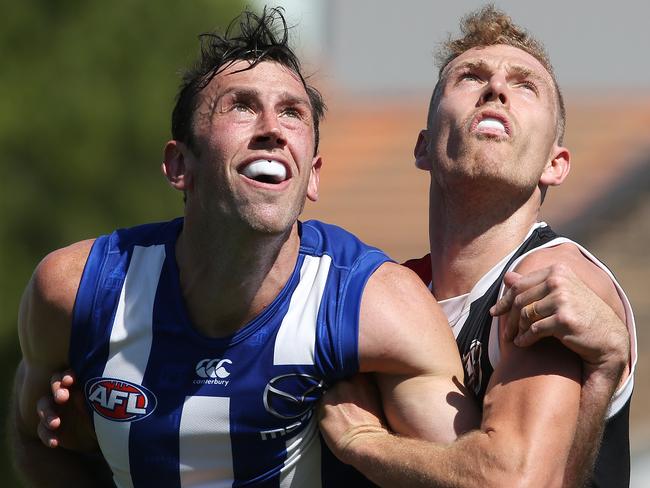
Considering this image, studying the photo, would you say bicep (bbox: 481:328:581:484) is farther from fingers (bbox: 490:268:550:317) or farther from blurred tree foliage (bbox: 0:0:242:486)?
blurred tree foliage (bbox: 0:0:242:486)

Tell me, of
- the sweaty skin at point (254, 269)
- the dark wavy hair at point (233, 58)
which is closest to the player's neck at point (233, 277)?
the sweaty skin at point (254, 269)

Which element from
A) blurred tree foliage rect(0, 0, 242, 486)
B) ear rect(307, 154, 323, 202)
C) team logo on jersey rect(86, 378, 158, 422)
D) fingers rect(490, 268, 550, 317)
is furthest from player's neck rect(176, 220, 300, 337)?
blurred tree foliage rect(0, 0, 242, 486)

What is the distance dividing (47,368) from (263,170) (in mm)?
1134

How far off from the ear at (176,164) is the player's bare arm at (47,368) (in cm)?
39

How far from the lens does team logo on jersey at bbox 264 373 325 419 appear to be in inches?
166

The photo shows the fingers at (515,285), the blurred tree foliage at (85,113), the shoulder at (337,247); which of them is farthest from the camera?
the blurred tree foliage at (85,113)

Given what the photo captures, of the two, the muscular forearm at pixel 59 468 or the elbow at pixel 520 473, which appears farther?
the muscular forearm at pixel 59 468

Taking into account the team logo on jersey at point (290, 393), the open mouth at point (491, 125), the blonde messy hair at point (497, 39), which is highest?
the blonde messy hair at point (497, 39)

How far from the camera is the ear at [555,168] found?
15.6ft

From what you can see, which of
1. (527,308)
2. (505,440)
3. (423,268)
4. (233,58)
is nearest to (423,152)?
(423,268)

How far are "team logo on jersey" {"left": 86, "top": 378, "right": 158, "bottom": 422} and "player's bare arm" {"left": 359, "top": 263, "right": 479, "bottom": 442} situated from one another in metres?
0.76

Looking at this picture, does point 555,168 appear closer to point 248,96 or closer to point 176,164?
point 248,96

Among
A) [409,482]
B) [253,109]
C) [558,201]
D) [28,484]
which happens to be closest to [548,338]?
[409,482]

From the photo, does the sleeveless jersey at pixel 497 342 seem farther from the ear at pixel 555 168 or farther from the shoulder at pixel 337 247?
the shoulder at pixel 337 247
